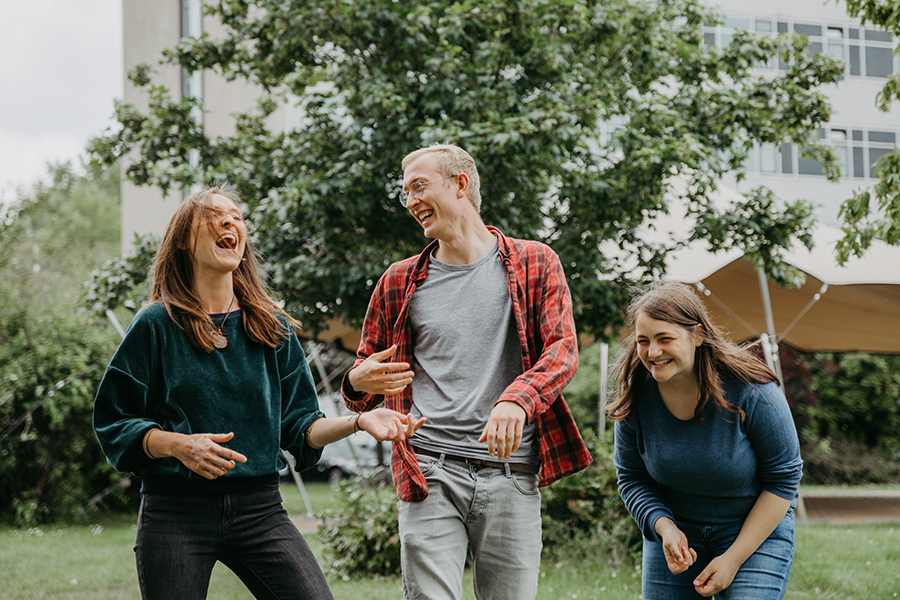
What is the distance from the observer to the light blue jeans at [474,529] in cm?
256

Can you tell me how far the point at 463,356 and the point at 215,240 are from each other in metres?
0.87

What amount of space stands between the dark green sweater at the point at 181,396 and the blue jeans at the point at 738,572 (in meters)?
1.30

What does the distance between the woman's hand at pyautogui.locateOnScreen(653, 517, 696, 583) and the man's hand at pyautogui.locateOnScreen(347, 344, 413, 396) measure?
Answer: 3.15ft

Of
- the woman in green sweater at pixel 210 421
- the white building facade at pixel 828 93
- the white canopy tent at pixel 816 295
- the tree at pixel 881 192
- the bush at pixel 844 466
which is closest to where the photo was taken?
the woman in green sweater at pixel 210 421

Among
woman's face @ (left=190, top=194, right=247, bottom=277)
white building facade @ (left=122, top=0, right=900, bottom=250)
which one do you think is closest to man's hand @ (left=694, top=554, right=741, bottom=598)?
woman's face @ (left=190, top=194, right=247, bottom=277)

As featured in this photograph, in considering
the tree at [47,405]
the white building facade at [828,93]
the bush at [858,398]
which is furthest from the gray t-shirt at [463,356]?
the white building facade at [828,93]

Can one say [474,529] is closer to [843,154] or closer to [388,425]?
[388,425]

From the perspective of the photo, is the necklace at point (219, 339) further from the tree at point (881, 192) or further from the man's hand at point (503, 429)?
the tree at point (881, 192)

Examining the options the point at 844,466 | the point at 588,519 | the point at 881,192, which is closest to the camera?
the point at 881,192

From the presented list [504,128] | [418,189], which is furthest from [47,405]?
[418,189]

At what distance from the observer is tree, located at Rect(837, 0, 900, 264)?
16.6ft

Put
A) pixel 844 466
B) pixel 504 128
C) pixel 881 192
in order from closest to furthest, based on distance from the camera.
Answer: pixel 881 192 < pixel 504 128 < pixel 844 466

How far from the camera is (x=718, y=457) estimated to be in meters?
2.54

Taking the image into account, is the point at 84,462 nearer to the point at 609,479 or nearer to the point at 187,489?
the point at 609,479
